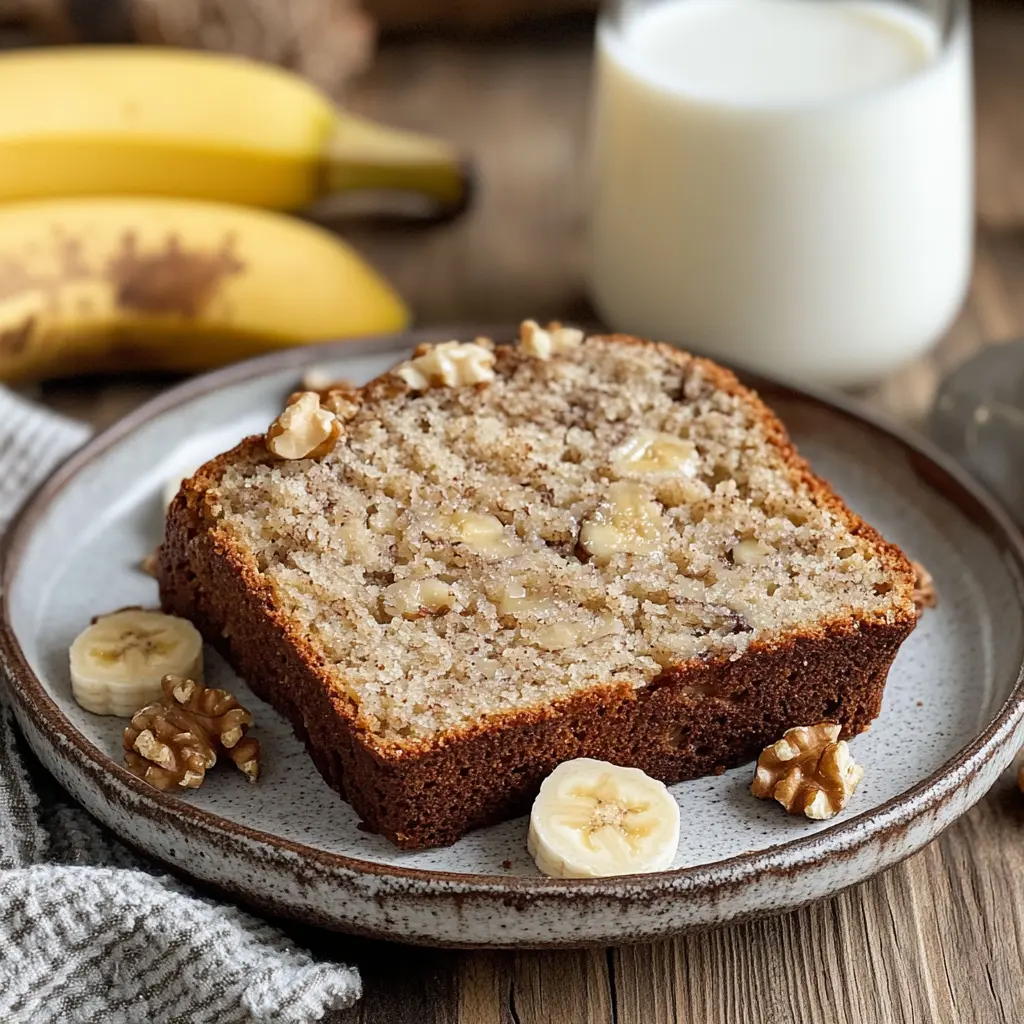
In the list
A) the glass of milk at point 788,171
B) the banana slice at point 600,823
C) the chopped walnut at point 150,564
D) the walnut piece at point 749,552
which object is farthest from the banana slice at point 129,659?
the glass of milk at point 788,171

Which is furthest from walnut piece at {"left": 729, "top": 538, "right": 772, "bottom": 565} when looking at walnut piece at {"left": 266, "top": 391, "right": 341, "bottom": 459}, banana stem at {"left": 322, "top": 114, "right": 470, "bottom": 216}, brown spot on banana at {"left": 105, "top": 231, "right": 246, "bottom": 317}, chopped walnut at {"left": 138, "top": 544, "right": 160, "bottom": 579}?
banana stem at {"left": 322, "top": 114, "right": 470, "bottom": 216}

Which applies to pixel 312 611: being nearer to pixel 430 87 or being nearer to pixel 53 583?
pixel 53 583

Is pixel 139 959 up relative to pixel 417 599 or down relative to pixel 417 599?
down

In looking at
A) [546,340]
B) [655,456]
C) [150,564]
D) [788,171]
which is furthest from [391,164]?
[655,456]

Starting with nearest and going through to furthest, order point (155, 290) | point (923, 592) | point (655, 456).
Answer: point (655, 456), point (923, 592), point (155, 290)

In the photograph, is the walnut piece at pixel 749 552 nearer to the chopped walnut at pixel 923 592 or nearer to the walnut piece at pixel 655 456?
the walnut piece at pixel 655 456

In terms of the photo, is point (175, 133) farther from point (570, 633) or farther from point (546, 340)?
point (570, 633)
